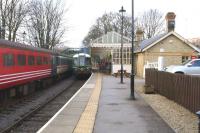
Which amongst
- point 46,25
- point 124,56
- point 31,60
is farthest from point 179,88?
point 46,25

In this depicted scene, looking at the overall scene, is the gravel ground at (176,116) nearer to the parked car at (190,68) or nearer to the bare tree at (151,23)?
the parked car at (190,68)

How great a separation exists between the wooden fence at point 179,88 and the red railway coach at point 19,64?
7027mm

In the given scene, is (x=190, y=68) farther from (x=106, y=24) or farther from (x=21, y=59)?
(x=106, y=24)

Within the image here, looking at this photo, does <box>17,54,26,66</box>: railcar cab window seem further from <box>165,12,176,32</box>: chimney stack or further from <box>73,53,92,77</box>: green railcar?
A: <box>165,12,176,32</box>: chimney stack

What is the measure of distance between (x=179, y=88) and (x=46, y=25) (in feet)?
178

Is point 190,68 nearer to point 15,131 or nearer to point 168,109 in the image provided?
point 168,109

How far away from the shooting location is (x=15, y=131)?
13.7 m

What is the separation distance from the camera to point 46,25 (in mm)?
71375

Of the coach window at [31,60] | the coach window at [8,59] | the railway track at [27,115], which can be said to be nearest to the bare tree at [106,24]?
the coach window at [31,60]

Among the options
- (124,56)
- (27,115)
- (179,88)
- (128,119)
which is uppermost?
(124,56)

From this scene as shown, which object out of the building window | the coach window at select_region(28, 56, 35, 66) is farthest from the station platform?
the building window

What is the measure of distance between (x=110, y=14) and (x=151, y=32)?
10.5 meters

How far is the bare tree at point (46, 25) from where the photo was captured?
6888cm

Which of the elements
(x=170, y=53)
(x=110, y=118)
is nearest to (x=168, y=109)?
(x=110, y=118)
